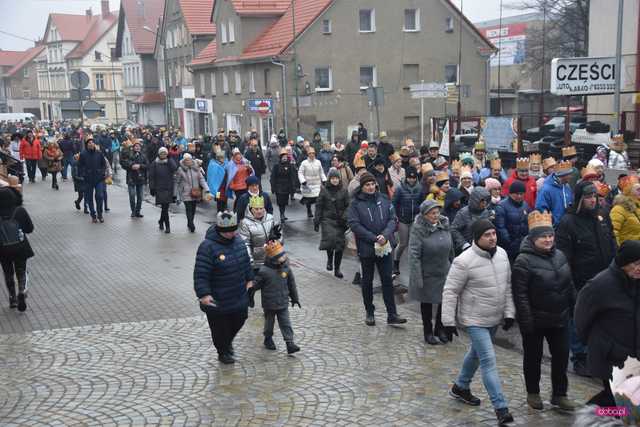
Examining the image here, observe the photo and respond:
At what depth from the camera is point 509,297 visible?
684 cm

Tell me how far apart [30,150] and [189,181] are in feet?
43.1

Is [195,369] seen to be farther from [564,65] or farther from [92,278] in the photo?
[564,65]

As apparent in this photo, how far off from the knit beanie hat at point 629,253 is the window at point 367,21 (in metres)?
37.4

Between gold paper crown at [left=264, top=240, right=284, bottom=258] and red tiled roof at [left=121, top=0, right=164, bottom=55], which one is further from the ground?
red tiled roof at [left=121, top=0, right=164, bottom=55]

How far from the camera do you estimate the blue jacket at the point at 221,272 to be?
310 inches

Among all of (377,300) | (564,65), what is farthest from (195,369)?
(564,65)

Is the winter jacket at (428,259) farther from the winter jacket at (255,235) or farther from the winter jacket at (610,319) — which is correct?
the winter jacket at (610,319)

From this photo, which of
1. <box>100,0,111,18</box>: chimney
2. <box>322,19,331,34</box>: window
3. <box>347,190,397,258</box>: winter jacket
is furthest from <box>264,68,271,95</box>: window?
<box>100,0,111,18</box>: chimney

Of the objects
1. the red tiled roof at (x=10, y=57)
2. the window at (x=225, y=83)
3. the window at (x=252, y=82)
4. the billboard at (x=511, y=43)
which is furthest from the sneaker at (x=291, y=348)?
the red tiled roof at (x=10, y=57)

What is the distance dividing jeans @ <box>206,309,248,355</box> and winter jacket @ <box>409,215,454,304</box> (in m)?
1.89

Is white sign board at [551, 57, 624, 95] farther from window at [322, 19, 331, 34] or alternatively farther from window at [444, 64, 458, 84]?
window at [444, 64, 458, 84]

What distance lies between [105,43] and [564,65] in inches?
3653

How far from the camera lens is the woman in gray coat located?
28.7ft

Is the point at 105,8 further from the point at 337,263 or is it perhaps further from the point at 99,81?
the point at 337,263
